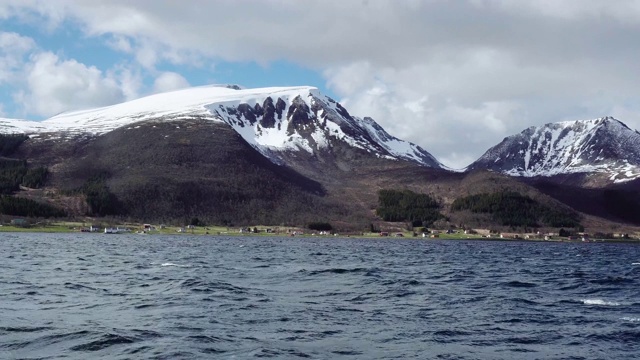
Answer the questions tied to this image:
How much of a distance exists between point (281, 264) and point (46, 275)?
99.0 ft

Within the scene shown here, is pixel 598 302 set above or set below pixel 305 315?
above

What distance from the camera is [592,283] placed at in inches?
2810

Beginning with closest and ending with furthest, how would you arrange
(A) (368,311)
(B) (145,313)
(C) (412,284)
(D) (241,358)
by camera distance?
(D) (241,358) → (B) (145,313) → (A) (368,311) → (C) (412,284)

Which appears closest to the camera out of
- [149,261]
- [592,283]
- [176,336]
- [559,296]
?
[176,336]

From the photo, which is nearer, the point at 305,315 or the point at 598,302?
the point at 305,315

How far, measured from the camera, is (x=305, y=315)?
45.1 metres

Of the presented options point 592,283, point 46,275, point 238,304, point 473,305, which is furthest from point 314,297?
point 592,283

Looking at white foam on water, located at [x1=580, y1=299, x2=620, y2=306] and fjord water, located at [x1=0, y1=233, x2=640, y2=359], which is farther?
white foam on water, located at [x1=580, y1=299, x2=620, y2=306]

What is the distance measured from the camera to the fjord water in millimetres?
34750

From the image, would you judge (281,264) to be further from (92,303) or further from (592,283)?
Result: (92,303)

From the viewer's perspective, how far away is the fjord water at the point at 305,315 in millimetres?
34750

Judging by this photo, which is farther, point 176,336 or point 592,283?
point 592,283

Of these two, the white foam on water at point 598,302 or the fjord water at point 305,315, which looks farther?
the white foam on water at point 598,302

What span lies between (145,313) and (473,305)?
22642 mm
